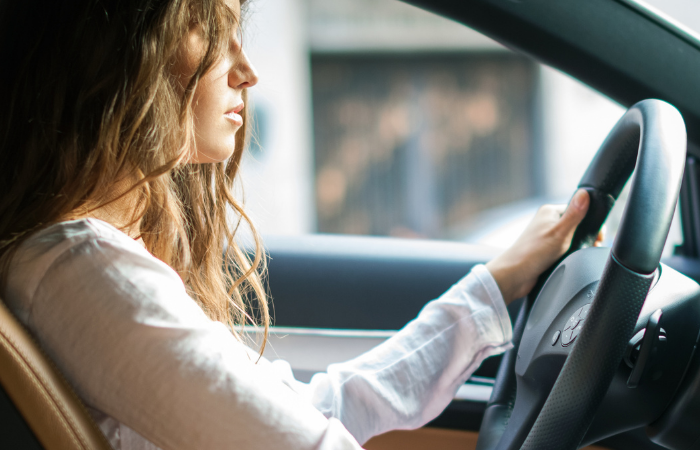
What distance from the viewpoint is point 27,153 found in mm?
617

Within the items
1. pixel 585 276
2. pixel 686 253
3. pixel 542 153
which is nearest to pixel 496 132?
pixel 542 153

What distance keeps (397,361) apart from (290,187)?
5.42m

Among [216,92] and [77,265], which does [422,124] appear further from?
[77,265]

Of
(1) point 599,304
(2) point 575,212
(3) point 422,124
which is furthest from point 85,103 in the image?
(3) point 422,124

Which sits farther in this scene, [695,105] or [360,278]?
[360,278]

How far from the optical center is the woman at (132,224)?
51 cm

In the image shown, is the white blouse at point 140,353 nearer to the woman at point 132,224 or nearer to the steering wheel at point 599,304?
the woman at point 132,224

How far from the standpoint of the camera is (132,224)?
668mm

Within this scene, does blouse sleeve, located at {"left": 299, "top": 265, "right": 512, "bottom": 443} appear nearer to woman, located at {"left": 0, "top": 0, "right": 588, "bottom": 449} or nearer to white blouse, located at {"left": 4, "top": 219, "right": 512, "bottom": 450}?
woman, located at {"left": 0, "top": 0, "right": 588, "bottom": 449}

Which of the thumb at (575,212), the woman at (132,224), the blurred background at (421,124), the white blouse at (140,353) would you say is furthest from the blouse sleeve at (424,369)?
the blurred background at (421,124)

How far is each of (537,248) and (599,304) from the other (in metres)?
0.33

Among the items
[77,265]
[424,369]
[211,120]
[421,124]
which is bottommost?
[421,124]

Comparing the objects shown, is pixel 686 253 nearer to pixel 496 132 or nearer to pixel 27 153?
pixel 27 153

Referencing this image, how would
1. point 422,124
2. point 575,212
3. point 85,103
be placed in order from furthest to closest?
point 422,124, point 575,212, point 85,103
